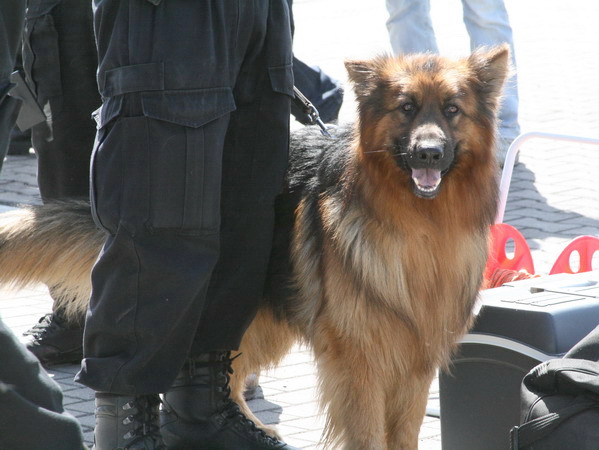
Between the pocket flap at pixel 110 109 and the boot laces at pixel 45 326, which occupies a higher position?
the pocket flap at pixel 110 109

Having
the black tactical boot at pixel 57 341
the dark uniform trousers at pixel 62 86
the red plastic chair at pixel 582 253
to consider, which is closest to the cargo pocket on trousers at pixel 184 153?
the dark uniform trousers at pixel 62 86

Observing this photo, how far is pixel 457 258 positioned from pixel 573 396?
0.94 metres

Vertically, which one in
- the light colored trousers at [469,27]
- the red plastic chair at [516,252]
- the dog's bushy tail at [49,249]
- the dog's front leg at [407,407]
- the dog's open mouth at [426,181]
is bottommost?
the dog's front leg at [407,407]

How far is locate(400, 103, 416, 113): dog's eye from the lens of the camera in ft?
10.6

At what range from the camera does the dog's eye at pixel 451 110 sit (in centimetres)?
323

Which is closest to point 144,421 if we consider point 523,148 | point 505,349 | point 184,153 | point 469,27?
point 184,153

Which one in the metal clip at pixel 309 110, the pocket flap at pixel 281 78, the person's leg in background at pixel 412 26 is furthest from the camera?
the person's leg in background at pixel 412 26

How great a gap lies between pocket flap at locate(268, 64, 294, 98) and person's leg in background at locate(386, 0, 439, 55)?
4148 millimetres

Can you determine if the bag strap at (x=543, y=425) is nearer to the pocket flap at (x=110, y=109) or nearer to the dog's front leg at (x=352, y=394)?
the dog's front leg at (x=352, y=394)

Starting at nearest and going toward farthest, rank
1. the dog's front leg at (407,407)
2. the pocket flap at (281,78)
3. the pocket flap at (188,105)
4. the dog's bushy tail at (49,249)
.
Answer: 1. the pocket flap at (188,105)
2. the pocket flap at (281,78)
3. the dog's bushy tail at (49,249)
4. the dog's front leg at (407,407)

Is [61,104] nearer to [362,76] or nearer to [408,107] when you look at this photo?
[362,76]

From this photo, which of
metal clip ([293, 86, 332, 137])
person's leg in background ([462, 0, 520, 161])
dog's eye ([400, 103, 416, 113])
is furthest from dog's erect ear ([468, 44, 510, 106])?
person's leg in background ([462, 0, 520, 161])

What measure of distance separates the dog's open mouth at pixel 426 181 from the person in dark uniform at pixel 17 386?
1398 mm

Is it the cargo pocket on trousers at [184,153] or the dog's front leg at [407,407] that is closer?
the cargo pocket on trousers at [184,153]
